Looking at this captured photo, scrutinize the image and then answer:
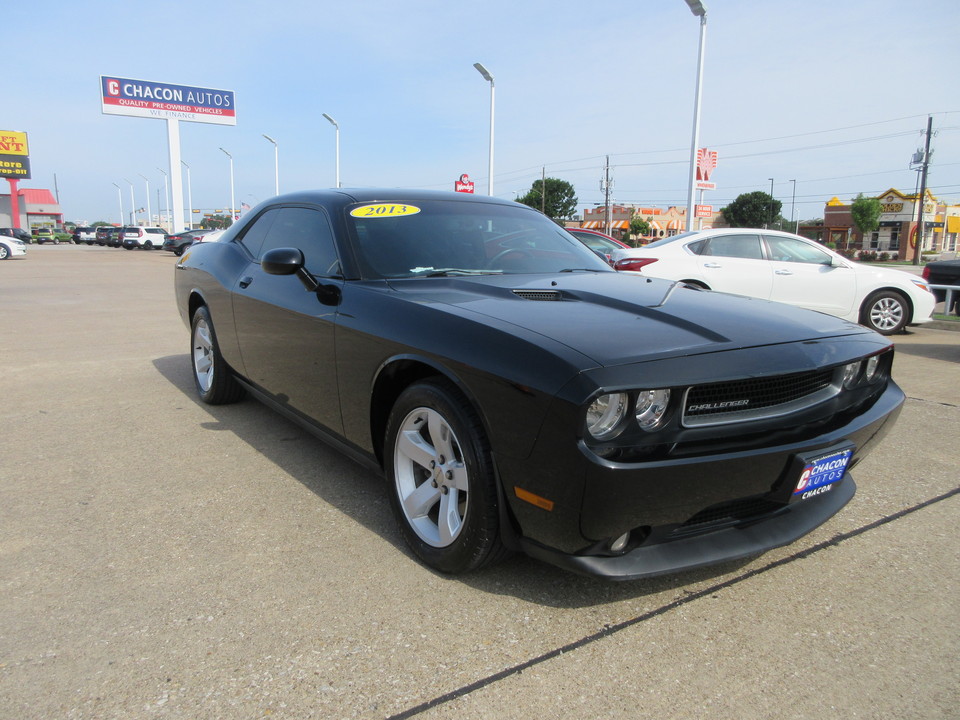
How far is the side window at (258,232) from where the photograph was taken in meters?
4.22

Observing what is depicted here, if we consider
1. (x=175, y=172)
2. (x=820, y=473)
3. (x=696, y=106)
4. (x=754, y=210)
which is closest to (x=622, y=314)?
(x=820, y=473)

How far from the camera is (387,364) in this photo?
2711mm

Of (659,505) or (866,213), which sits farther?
(866,213)

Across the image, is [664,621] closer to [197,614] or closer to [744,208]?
[197,614]

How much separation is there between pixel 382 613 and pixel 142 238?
166ft

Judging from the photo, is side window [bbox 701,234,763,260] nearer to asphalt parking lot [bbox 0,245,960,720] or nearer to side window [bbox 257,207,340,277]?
asphalt parking lot [bbox 0,245,960,720]

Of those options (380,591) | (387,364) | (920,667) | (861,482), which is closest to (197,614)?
(380,591)

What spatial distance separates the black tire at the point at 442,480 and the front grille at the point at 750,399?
0.67 m

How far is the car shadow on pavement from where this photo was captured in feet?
8.13

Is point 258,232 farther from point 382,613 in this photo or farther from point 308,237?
point 382,613

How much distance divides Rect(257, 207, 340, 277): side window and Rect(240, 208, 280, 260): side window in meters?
0.05

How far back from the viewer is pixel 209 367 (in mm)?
4871

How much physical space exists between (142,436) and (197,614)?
2.24 meters

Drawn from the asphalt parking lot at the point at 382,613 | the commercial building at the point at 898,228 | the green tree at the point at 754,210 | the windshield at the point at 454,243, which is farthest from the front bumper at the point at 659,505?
the green tree at the point at 754,210
